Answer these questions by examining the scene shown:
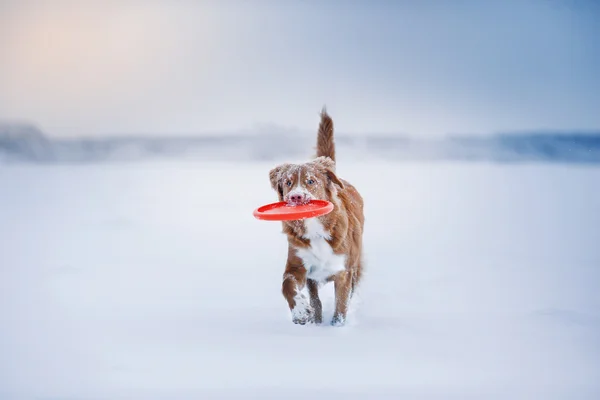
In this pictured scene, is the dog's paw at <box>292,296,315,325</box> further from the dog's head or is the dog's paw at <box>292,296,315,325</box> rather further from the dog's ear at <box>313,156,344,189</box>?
the dog's ear at <box>313,156,344,189</box>

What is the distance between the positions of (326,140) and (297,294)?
1.23 meters

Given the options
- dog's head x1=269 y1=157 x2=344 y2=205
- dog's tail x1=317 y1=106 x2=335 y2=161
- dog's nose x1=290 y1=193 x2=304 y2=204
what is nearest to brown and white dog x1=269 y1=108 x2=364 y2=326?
dog's head x1=269 y1=157 x2=344 y2=205

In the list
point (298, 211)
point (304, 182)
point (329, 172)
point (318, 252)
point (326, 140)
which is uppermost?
point (326, 140)

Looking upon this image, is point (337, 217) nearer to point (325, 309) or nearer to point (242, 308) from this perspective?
point (325, 309)

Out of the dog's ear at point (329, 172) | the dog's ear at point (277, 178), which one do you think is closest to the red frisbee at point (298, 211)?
the dog's ear at point (277, 178)

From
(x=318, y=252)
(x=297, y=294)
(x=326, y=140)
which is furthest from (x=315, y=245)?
(x=326, y=140)

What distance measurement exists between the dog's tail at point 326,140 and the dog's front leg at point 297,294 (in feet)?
3.27

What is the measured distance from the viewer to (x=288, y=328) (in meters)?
3.45

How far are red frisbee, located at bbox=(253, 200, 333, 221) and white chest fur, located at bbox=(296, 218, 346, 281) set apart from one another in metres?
0.18

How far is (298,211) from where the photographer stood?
10.3 feet

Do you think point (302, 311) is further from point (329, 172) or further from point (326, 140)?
point (326, 140)

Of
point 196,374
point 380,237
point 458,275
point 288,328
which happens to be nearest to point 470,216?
point 380,237

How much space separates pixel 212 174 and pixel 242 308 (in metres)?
5.80

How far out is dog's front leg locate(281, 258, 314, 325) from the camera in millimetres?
3406
